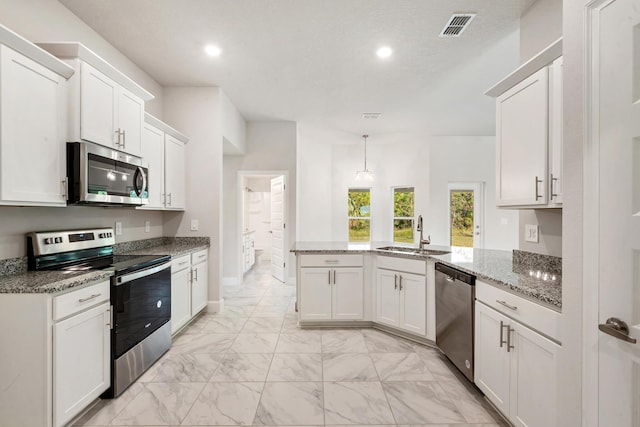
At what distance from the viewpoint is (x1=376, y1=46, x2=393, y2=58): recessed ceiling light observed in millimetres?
2873

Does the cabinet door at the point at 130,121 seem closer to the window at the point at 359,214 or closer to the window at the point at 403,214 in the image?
the window at the point at 359,214

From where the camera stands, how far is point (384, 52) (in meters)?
2.94

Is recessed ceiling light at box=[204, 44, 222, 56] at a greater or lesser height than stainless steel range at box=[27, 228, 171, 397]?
greater

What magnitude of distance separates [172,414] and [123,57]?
3.23 m

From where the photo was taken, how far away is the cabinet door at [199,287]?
10.8 ft

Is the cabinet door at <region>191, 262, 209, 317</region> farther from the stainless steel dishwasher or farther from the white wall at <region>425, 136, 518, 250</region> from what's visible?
the white wall at <region>425, 136, 518, 250</region>

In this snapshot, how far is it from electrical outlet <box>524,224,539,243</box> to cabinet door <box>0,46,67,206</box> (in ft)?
10.9

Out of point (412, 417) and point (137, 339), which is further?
point (137, 339)

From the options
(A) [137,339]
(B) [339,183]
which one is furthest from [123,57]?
(B) [339,183]

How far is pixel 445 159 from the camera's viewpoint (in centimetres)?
611

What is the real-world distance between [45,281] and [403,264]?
8.83ft

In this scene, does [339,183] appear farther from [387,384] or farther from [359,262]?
[387,384]

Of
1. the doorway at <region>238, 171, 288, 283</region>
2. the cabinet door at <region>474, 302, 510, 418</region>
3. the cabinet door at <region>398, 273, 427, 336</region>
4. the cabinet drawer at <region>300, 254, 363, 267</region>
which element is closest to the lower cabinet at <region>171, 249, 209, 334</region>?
the cabinet drawer at <region>300, 254, 363, 267</region>

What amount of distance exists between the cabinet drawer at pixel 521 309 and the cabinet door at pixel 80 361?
2501 millimetres
